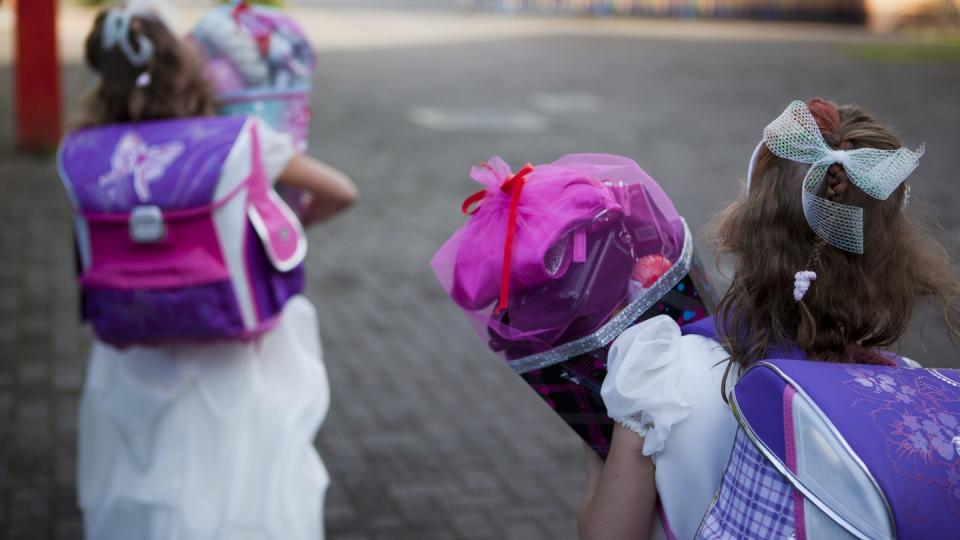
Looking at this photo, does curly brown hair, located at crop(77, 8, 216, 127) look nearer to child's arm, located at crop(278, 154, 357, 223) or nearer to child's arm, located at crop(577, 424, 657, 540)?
child's arm, located at crop(278, 154, 357, 223)

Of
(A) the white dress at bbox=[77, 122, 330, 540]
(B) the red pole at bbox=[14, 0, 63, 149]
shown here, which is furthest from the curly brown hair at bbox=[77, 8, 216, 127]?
(B) the red pole at bbox=[14, 0, 63, 149]

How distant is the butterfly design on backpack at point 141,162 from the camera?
2814 mm

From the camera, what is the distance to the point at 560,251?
1884mm

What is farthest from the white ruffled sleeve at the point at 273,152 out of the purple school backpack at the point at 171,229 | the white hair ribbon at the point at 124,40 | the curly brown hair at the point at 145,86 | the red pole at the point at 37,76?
the red pole at the point at 37,76

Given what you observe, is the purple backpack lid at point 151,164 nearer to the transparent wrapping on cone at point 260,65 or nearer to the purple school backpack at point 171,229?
the purple school backpack at point 171,229

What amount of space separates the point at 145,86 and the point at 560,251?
5.19 feet

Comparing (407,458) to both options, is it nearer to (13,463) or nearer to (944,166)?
(13,463)

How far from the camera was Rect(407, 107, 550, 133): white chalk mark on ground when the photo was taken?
11.9 m

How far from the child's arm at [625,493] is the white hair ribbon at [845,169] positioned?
427 mm

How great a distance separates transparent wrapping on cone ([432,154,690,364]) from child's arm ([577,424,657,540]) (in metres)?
0.21

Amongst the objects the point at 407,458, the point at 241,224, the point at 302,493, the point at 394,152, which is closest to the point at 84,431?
the point at 302,493

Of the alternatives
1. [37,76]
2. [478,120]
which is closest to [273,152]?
[37,76]

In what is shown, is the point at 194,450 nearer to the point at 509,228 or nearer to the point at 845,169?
the point at 509,228

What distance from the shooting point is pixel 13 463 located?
4.45 meters
